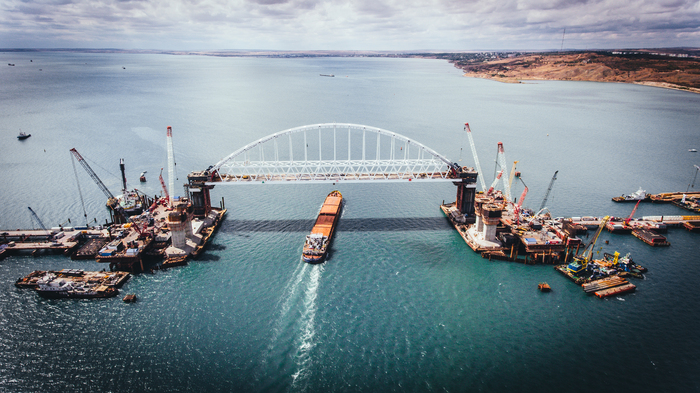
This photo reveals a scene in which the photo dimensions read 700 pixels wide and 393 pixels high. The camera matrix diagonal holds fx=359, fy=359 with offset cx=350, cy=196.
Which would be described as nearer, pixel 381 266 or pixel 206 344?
pixel 206 344

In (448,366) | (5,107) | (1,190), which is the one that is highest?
(5,107)

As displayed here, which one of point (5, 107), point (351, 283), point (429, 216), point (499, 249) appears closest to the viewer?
point (351, 283)

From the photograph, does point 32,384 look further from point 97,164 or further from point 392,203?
point 97,164

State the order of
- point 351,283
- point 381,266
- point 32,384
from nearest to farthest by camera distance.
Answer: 1. point 32,384
2. point 351,283
3. point 381,266

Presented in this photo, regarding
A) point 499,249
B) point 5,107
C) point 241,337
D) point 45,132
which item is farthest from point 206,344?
point 5,107

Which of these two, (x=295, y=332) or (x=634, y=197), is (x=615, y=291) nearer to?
(x=634, y=197)

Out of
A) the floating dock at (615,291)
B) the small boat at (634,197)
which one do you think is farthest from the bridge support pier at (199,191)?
the small boat at (634,197)

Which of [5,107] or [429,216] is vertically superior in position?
[5,107]
